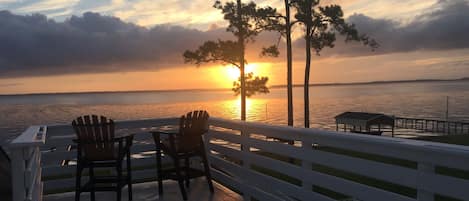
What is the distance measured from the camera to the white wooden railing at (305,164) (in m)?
2.60

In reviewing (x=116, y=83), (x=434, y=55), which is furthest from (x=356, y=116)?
(x=116, y=83)

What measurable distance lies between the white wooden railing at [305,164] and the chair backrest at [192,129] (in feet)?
1.05

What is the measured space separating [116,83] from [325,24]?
67.2 m

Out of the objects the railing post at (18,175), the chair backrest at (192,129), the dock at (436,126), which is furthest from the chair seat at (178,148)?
the dock at (436,126)

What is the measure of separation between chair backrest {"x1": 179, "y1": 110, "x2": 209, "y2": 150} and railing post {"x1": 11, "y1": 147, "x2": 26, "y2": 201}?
2.35 meters

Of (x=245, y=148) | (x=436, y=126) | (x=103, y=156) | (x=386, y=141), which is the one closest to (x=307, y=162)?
(x=386, y=141)

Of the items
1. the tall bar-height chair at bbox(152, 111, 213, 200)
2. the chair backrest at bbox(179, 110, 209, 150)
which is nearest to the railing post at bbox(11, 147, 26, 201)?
the tall bar-height chair at bbox(152, 111, 213, 200)

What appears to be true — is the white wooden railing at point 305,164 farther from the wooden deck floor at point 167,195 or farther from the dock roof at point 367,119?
the dock roof at point 367,119

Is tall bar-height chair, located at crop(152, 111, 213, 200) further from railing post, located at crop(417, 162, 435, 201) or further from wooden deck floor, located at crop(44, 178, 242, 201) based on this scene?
railing post, located at crop(417, 162, 435, 201)

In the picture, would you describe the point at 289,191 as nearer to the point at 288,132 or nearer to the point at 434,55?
the point at 288,132

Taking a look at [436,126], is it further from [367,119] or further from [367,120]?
[367,120]

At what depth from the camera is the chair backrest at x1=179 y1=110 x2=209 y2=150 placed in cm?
543

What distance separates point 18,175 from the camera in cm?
320

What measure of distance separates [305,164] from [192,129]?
194 cm
